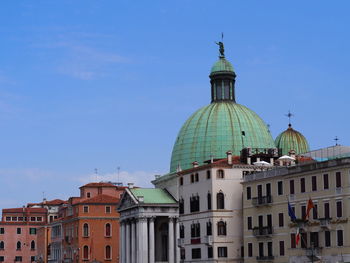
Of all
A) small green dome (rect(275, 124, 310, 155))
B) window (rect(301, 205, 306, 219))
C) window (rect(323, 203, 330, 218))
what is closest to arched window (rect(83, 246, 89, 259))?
small green dome (rect(275, 124, 310, 155))

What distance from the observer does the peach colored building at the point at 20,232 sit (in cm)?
16275

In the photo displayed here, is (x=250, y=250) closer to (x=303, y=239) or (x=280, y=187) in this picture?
Result: (x=280, y=187)

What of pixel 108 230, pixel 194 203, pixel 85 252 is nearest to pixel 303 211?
pixel 194 203

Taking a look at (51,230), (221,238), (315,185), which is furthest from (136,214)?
(51,230)

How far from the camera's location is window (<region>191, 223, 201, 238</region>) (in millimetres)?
95125

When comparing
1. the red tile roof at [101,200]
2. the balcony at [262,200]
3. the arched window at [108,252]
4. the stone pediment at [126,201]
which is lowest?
the arched window at [108,252]

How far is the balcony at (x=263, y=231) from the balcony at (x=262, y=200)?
251 cm

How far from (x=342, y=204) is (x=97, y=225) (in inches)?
2407

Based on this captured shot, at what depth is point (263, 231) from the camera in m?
85.6

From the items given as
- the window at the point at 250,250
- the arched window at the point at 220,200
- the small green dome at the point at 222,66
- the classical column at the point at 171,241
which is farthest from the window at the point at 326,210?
the small green dome at the point at 222,66

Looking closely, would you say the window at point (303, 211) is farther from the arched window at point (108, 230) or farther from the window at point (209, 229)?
the arched window at point (108, 230)

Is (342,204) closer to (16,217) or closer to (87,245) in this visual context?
(87,245)

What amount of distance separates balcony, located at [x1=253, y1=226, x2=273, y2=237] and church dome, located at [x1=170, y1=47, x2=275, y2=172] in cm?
1837

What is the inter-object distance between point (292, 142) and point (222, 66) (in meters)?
16.8
